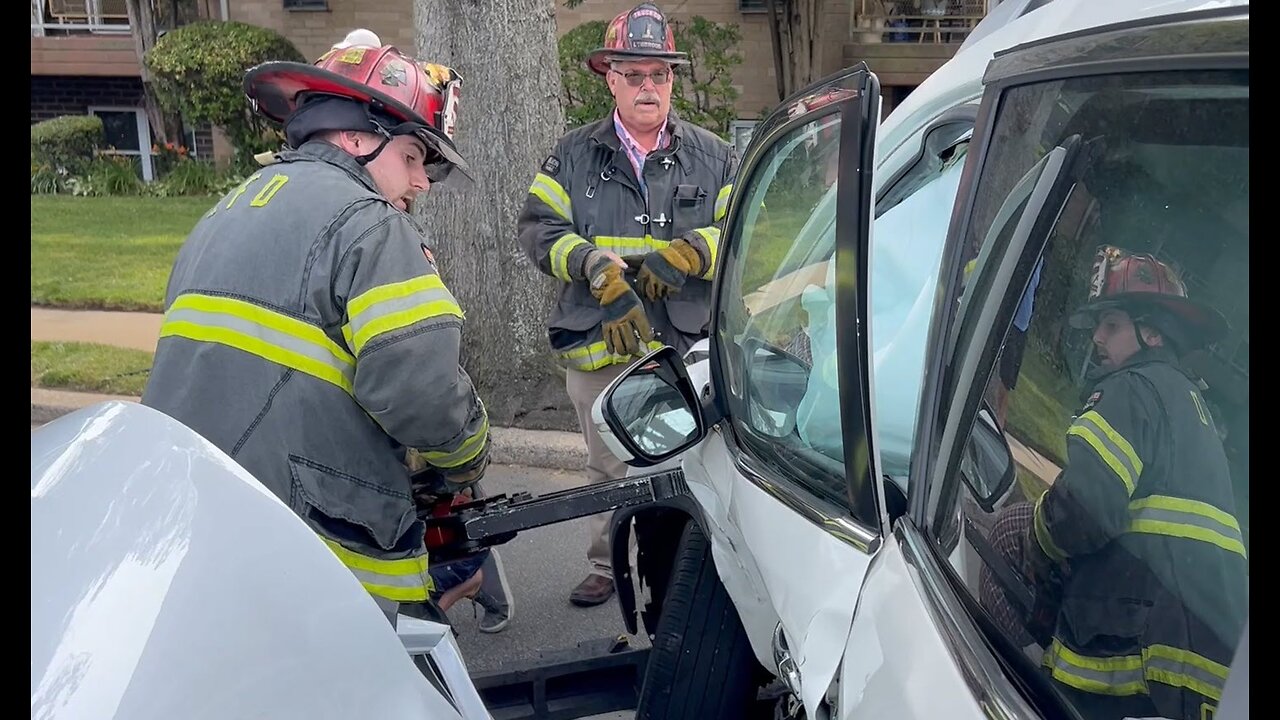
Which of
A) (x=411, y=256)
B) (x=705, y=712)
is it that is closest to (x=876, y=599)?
(x=705, y=712)

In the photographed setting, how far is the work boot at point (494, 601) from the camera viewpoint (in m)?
4.12

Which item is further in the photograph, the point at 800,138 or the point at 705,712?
the point at 705,712

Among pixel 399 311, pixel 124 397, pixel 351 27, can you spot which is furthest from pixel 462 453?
pixel 351 27

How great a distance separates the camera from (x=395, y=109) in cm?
260

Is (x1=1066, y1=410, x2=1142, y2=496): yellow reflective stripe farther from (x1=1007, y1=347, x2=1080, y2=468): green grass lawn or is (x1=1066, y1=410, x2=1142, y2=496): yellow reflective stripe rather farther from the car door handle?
the car door handle

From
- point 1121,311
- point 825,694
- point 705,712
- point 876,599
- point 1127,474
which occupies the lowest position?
point 705,712

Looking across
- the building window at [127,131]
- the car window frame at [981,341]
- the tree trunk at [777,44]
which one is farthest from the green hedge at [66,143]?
the car window frame at [981,341]

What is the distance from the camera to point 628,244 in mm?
4207

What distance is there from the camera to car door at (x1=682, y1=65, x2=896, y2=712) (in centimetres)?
163

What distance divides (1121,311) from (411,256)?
5.30 ft

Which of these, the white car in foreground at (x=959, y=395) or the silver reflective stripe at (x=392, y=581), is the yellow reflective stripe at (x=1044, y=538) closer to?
the white car in foreground at (x=959, y=395)

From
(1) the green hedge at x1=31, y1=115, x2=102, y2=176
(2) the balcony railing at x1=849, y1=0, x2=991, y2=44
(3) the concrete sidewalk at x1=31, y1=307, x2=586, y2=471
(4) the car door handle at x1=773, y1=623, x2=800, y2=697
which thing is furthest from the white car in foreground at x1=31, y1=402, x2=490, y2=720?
(1) the green hedge at x1=31, y1=115, x2=102, y2=176
